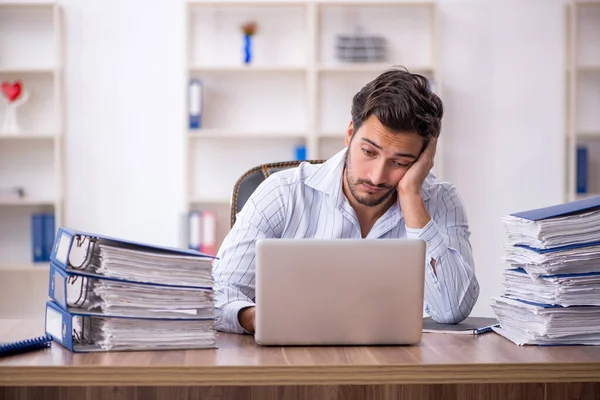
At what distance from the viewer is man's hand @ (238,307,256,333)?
57.4 inches

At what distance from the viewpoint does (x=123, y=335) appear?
4.13 ft

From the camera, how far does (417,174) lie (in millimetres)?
1876

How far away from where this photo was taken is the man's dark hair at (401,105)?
1850mm

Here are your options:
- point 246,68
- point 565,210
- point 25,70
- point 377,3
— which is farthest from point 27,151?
point 565,210

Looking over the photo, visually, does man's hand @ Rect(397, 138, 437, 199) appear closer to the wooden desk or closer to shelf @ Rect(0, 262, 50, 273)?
the wooden desk

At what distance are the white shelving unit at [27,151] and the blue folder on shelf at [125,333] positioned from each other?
10.9 feet

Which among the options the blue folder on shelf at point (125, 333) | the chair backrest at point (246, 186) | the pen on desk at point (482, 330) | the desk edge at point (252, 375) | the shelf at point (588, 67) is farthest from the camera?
the shelf at point (588, 67)

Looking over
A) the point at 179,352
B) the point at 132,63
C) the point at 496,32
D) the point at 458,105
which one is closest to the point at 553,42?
the point at 496,32

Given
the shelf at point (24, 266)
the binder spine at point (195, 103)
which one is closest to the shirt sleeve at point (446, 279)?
the binder spine at point (195, 103)

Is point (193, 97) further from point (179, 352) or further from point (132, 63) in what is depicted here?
point (179, 352)

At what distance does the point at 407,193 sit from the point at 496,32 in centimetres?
300

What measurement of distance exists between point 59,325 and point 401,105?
0.95 meters

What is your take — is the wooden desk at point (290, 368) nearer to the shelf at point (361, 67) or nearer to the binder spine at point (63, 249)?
the binder spine at point (63, 249)

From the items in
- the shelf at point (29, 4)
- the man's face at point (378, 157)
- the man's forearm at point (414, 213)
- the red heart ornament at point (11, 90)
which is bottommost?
the man's forearm at point (414, 213)
